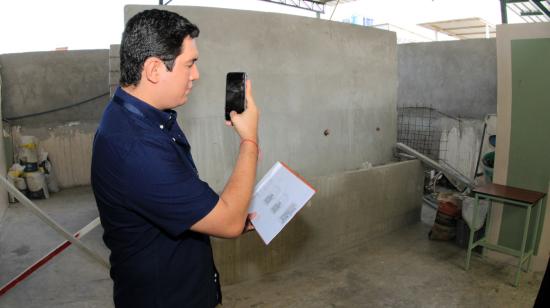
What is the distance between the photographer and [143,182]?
1069mm

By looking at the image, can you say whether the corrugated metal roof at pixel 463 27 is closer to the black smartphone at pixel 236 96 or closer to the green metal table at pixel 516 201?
the green metal table at pixel 516 201

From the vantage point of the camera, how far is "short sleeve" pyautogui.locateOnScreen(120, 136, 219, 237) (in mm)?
1069

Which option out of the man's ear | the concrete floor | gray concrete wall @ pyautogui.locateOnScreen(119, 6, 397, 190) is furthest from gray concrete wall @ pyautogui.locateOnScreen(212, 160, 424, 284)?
the man's ear

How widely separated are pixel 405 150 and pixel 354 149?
960 millimetres

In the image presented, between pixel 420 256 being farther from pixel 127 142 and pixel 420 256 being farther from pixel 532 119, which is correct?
pixel 127 142

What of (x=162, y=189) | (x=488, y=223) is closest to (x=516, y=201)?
(x=488, y=223)

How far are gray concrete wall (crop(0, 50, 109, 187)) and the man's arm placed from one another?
A: 21.0 ft

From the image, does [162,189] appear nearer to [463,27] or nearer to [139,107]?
[139,107]

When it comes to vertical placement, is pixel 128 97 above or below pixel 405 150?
above

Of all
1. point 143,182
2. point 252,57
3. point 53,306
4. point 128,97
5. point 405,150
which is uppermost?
point 252,57

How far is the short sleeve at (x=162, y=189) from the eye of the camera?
107 cm

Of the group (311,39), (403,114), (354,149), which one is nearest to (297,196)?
(311,39)

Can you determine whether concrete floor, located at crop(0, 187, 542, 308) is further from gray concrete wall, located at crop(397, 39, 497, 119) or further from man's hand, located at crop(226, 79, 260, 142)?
gray concrete wall, located at crop(397, 39, 497, 119)

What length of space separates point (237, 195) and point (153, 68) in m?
0.46
